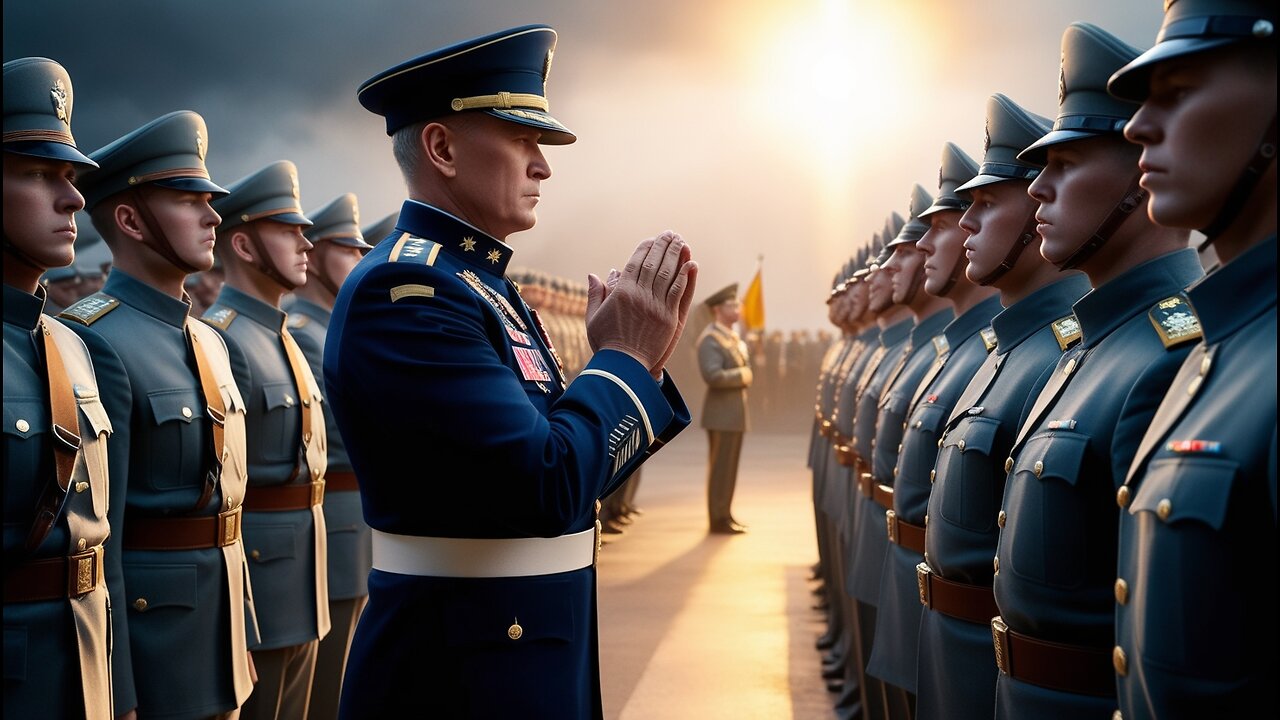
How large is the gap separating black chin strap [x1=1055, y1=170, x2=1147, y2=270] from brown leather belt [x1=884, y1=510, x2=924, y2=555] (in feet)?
4.00

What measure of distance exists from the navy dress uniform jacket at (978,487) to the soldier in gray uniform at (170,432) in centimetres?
175

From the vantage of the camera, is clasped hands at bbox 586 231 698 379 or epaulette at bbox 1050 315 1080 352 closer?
clasped hands at bbox 586 231 698 379

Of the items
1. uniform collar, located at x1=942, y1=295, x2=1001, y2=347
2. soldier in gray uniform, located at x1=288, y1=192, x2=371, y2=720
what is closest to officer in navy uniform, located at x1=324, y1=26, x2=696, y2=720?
uniform collar, located at x1=942, y1=295, x2=1001, y2=347

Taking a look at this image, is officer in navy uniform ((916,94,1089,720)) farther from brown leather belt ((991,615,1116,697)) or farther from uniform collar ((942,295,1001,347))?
uniform collar ((942,295,1001,347))

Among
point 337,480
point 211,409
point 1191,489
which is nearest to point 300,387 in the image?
point 337,480

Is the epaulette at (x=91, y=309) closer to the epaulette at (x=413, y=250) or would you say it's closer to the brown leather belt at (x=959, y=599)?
the epaulette at (x=413, y=250)

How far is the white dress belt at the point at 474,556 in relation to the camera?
1682 millimetres

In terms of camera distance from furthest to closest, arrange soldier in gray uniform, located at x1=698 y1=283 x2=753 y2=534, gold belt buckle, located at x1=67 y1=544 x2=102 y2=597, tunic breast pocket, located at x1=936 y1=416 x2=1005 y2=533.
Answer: soldier in gray uniform, located at x1=698 y1=283 x2=753 y2=534
tunic breast pocket, located at x1=936 y1=416 x2=1005 y2=533
gold belt buckle, located at x1=67 y1=544 x2=102 y2=597

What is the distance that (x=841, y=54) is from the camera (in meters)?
16.9

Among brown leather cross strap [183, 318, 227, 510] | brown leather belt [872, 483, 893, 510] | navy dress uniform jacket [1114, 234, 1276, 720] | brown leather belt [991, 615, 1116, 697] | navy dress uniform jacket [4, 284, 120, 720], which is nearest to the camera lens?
navy dress uniform jacket [1114, 234, 1276, 720]

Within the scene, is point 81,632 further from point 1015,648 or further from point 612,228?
point 612,228

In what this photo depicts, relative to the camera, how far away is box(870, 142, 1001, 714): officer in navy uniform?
3039mm

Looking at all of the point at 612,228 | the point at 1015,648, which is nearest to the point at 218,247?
the point at 1015,648

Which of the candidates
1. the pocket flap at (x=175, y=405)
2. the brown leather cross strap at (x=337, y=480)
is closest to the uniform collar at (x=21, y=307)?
the pocket flap at (x=175, y=405)
